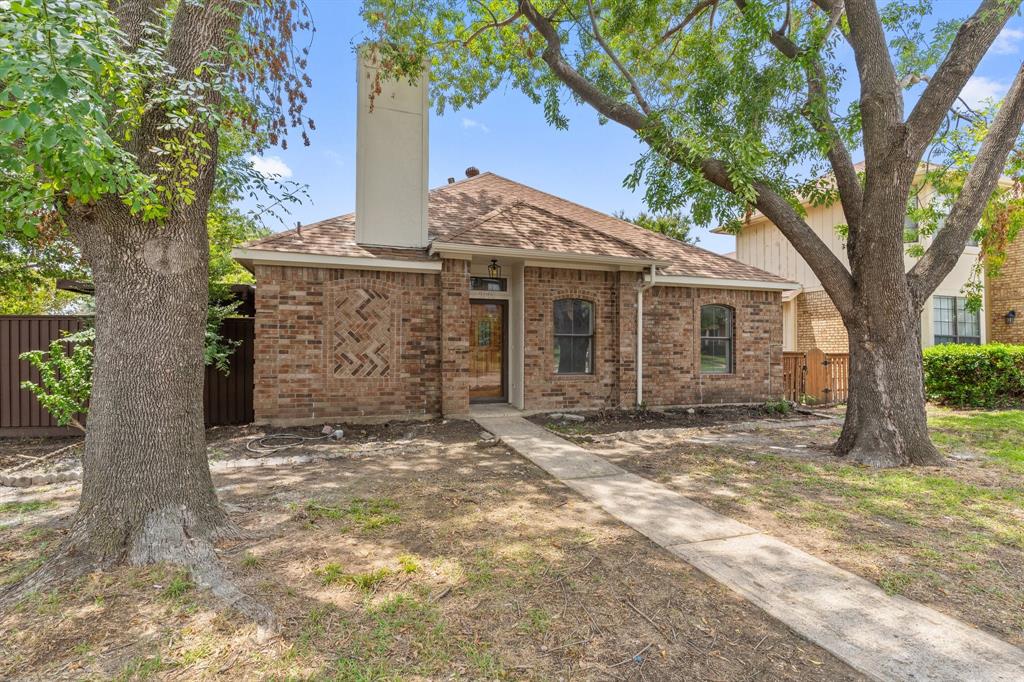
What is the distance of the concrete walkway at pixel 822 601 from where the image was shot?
94.6 inches

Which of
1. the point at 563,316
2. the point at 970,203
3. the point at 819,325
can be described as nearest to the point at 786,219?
the point at 970,203

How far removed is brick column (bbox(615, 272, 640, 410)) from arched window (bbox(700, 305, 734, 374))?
1.96 metres

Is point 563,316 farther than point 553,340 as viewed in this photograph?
Yes

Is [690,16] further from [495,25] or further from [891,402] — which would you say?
[891,402]

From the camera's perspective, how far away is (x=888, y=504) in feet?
15.8

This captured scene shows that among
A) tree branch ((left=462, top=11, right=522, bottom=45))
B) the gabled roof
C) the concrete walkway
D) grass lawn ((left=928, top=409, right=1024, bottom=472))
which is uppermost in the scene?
tree branch ((left=462, top=11, right=522, bottom=45))

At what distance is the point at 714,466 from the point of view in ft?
20.3

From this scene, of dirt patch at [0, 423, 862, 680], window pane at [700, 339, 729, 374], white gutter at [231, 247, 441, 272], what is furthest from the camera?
window pane at [700, 339, 729, 374]

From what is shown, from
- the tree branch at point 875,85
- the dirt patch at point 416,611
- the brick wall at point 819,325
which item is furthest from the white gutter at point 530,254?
the brick wall at point 819,325

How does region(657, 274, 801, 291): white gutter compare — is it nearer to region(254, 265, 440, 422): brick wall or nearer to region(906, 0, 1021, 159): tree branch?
region(906, 0, 1021, 159): tree branch

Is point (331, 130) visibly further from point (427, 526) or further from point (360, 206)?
point (427, 526)

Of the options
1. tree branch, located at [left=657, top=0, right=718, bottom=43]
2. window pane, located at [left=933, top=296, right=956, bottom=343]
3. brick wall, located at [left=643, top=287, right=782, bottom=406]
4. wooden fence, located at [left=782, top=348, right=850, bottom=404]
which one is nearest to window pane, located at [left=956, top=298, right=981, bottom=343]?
window pane, located at [left=933, top=296, right=956, bottom=343]

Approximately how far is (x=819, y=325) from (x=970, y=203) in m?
9.23

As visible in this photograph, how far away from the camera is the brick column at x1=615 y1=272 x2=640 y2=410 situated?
1021 cm
